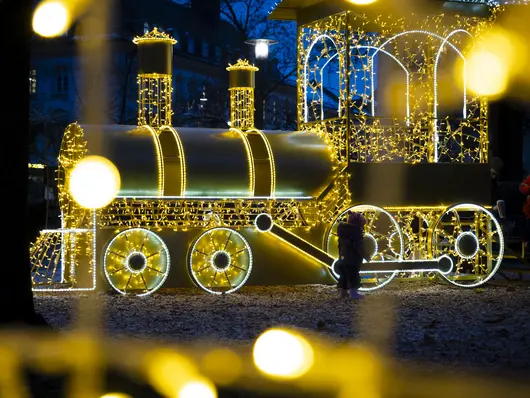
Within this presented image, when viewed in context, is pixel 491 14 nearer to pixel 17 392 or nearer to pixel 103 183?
pixel 103 183

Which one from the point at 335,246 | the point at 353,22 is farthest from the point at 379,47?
the point at 335,246

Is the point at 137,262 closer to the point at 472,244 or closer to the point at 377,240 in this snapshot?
the point at 377,240

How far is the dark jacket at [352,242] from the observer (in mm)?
16438

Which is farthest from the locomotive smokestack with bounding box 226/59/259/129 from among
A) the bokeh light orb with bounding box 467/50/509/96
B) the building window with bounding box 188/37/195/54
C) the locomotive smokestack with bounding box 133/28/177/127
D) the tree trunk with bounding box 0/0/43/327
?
the building window with bounding box 188/37/195/54

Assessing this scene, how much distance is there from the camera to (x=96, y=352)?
10.3 meters

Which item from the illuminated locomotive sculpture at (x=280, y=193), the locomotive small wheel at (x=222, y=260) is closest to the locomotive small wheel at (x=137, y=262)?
the illuminated locomotive sculpture at (x=280, y=193)

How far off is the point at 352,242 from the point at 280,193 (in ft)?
4.62

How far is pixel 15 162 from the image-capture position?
11.2 meters

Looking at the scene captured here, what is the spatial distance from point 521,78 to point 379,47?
8.22 meters

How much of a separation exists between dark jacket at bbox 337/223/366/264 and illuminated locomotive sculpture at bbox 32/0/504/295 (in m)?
0.36

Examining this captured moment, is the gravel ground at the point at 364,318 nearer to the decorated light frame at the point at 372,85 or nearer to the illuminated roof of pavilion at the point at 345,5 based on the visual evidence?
the decorated light frame at the point at 372,85

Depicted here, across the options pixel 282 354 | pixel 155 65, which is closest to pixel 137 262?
pixel 155 65

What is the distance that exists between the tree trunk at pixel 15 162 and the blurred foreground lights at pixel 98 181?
15.0ft

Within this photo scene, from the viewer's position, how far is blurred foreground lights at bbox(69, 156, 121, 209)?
1596cm
